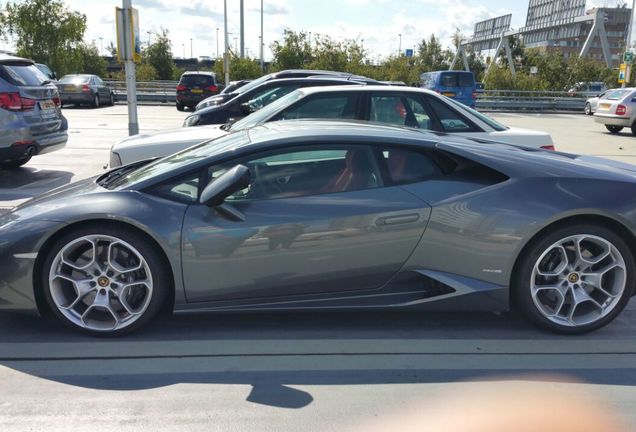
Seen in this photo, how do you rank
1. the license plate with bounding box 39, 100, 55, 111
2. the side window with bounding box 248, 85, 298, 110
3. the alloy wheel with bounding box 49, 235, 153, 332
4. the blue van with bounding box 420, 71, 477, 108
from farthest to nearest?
the blue van with bounding box 420, 71, 477, 108
the side window with bounding box 248, 85, 298, 110
the license plate with bounding box 39, 100, 55, 111
the alloy wheel with bounding box 49, 235, 153, 332

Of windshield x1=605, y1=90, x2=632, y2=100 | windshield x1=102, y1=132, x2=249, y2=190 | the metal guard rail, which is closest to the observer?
windshield x1=102, y1=132, x2=249, y2=190

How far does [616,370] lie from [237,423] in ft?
6.95

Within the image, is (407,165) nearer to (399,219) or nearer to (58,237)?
(399,219)

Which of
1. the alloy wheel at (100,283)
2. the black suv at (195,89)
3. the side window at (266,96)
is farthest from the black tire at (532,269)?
the black suv at (195,89)

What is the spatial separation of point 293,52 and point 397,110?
27306 millimetres

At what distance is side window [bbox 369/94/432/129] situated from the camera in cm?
657

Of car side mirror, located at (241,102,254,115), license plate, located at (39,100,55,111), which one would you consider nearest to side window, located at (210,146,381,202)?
car side mirror, located at (241,102,254,115)

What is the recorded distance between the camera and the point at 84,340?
3453mm

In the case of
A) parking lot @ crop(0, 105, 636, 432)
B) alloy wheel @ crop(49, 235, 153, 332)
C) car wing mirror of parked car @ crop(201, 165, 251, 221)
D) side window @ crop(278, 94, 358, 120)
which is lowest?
parking lot @ crop(0, 105, 636, 432)

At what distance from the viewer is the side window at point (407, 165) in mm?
3566

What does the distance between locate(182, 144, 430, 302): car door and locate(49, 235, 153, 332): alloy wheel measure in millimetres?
331

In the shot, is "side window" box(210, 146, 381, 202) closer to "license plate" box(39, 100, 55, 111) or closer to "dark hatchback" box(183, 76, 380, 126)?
"dark hatchback" box(183, 76, 380, 126)

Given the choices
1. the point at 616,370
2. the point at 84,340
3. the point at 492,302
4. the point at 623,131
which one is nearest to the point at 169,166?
the point at 84,340

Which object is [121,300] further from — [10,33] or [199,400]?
[10,33]
